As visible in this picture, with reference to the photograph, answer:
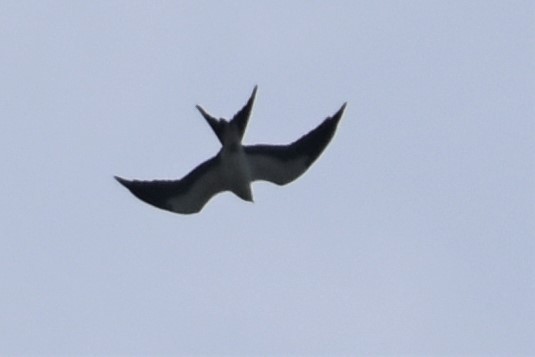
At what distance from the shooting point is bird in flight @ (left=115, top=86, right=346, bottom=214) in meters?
24.1

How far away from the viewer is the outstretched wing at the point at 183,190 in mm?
24625

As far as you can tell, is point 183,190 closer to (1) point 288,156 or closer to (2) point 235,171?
(2) point 235,171

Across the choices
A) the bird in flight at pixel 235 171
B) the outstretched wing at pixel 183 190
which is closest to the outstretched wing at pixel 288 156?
the bird in flight at pixel 235 171

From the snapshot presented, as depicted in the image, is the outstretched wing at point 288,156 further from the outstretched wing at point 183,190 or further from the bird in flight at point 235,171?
the outstretched wing at point 183,190

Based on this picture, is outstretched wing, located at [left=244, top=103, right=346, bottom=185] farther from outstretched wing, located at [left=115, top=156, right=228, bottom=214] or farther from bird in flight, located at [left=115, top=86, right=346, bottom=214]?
outstretched wing, located at [left=115, top=156, right=228, bottom=214]

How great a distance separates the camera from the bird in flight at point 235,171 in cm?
2411

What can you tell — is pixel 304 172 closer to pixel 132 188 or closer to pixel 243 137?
pixel 243 137

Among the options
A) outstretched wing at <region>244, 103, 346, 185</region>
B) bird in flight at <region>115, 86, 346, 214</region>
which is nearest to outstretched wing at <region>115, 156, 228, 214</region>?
bird in flight at <region>115, 86, 346, 214</region>

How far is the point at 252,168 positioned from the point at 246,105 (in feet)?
5.04

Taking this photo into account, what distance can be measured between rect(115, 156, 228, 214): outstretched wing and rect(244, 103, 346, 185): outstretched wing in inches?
27.5

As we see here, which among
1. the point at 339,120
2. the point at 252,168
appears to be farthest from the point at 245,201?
the point at 339,120

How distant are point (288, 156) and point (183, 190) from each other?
6.25ft

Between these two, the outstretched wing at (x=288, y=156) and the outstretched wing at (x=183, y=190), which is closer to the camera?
the outstretched wing at (x=288, y=156)

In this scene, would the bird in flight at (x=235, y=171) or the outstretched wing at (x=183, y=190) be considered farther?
the outstretched wing at (x=183, y=190)
